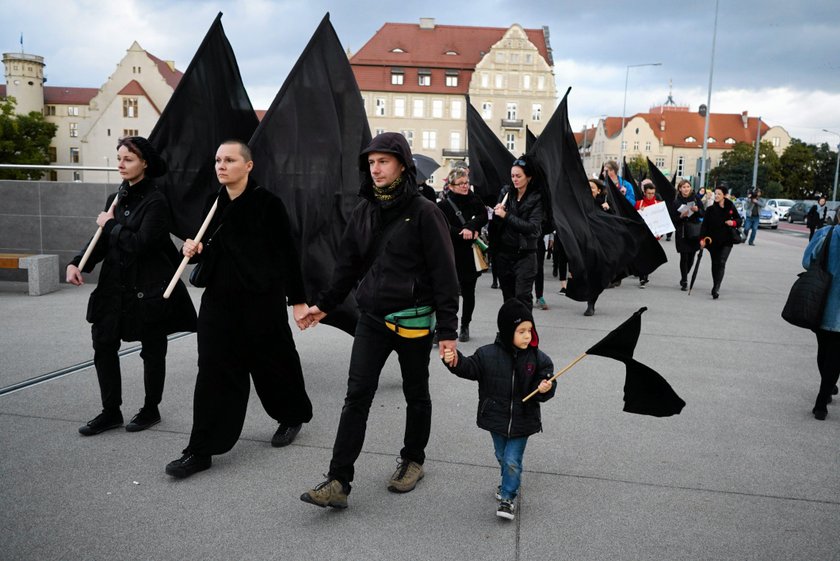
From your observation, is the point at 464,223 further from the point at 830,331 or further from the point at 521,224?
the point at 830,331

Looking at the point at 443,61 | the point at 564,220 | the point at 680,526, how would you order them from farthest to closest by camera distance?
the point at 443,61
the point at 564,220
the point at 680,526

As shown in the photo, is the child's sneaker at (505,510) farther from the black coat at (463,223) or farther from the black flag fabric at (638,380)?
the black coat at (463,223)

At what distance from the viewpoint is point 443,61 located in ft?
244

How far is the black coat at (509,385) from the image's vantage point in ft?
11.7

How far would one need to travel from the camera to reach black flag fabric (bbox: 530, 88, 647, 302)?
769cm

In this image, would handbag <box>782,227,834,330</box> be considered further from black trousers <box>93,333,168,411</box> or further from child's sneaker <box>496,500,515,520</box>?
black trousers <box>93,333,168,411</box>

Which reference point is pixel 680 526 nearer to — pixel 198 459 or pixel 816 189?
pixel 198 459

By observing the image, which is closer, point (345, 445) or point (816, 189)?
point (345, 445)

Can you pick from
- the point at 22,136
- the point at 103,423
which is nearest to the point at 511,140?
the point at 22,136

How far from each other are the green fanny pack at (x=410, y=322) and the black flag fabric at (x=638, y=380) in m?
0.86

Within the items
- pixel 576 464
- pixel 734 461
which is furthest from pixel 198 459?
pixel 734 461

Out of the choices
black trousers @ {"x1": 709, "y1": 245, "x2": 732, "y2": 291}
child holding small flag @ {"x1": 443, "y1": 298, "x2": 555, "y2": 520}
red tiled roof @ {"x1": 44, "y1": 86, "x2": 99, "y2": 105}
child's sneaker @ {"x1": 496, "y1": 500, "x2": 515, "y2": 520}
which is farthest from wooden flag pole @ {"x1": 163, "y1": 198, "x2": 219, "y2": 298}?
red tiled roof @ {"x1": 44, "y1": 86, "x2": 99, "y2": 105}

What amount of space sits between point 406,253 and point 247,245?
995 mm

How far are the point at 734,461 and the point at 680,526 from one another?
112cm
